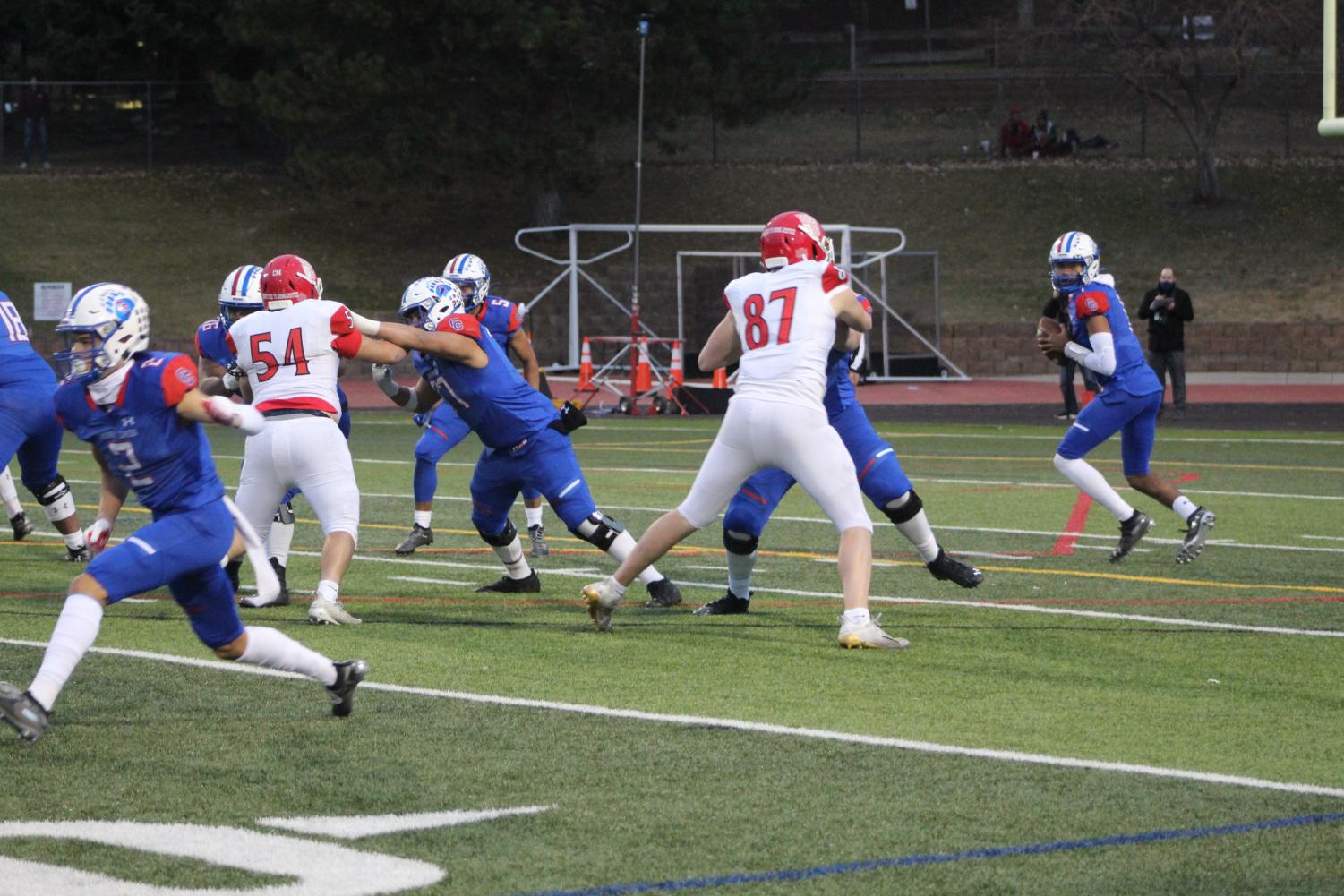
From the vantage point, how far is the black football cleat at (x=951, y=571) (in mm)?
9969

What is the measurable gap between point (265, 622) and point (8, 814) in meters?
3.71

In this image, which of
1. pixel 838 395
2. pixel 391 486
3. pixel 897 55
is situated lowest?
pixel 391 486

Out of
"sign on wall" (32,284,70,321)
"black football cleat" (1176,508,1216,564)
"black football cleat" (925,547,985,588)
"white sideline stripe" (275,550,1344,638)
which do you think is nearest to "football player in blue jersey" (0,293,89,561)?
"white sideline stripe" (275,550,1344,638)

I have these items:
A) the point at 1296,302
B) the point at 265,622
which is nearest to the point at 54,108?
the point at 1296,302

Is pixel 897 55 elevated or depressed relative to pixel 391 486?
elevated

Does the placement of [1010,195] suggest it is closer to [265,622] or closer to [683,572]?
[683,572]

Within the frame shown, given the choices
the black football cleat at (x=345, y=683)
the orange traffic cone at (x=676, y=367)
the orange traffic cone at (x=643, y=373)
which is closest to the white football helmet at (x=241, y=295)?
the black football cleat at (x=345, y=683)

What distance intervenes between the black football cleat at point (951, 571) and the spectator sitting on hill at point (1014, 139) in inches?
1418

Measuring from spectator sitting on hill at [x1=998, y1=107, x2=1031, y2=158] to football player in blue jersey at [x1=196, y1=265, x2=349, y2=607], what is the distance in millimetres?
35828

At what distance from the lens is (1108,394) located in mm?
11945

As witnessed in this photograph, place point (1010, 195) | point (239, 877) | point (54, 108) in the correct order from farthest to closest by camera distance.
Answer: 1. point (54, 108)
2. point (1010, 195)
3. point (239, 877)

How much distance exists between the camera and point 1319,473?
18016 mm

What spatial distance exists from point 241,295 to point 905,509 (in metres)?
3.64

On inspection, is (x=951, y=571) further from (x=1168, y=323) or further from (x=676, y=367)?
(x=676, y=367)
